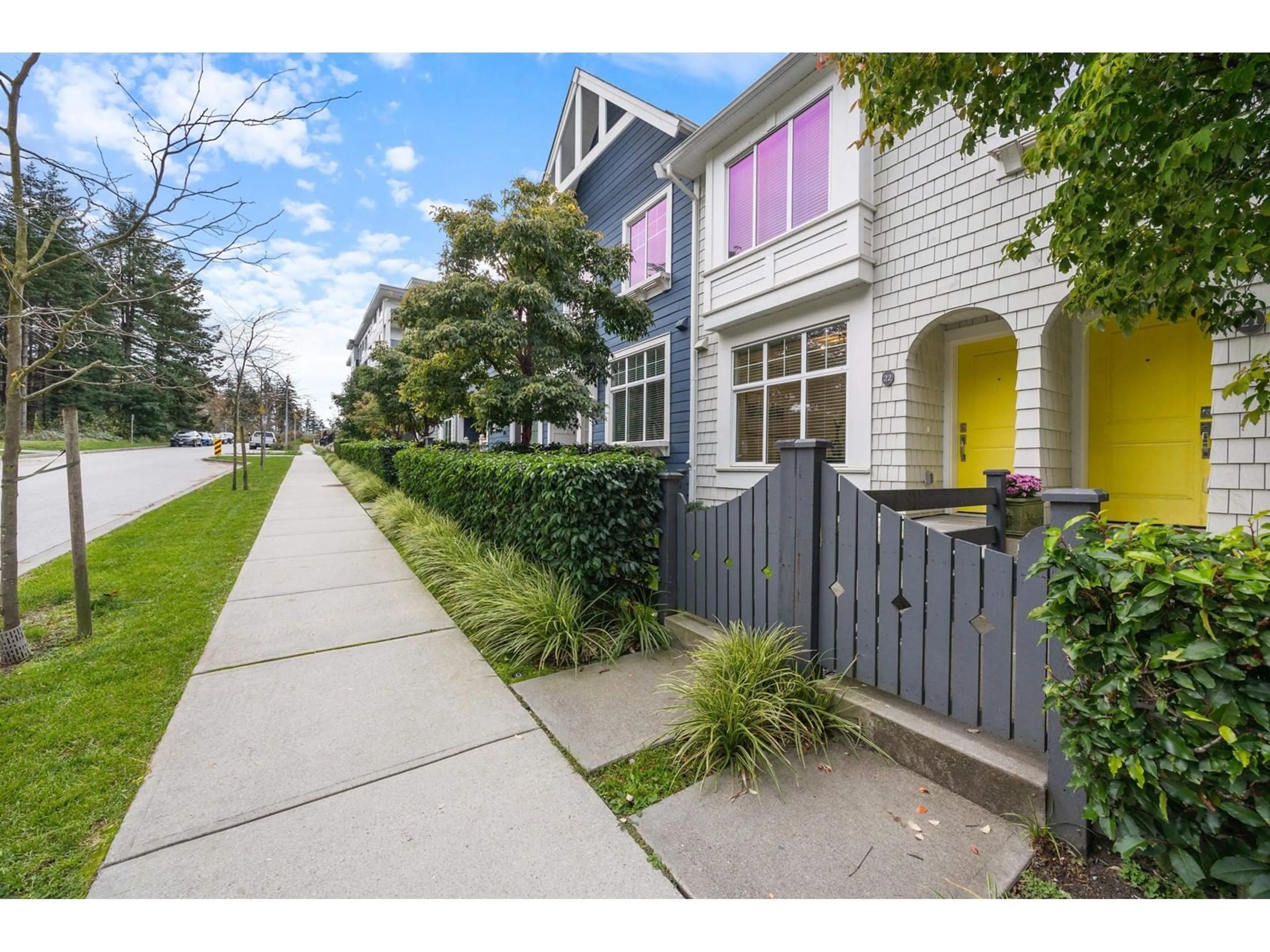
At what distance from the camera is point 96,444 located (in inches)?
1101

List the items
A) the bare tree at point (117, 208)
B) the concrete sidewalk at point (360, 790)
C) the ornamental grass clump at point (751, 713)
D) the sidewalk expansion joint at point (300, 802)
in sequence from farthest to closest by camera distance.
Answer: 1. the bare tree at point (117, 208)
2. the ornamental grass clump at point (751, 713)
3. the sidewalk expansion joint at point (300, 802)
4. the concrete sidewalk at point (360, 790)

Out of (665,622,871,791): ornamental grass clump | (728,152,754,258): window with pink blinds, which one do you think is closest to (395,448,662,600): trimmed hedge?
(665,622,871,791): ornamental grass clump

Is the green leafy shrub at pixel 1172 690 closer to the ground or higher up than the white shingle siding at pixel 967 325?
closer to the ground

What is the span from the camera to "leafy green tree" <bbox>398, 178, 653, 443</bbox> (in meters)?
6.95

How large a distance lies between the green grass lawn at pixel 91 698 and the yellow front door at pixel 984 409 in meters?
7.22

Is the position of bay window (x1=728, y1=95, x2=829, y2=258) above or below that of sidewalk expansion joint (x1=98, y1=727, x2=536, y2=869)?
above

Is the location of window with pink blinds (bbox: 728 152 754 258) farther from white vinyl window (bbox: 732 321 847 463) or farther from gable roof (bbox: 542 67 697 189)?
gable roof (bbox: 542 67 697 189)

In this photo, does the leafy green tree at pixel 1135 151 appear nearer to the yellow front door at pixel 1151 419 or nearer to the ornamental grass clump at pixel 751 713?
the yellow front door at pixel 1151 419

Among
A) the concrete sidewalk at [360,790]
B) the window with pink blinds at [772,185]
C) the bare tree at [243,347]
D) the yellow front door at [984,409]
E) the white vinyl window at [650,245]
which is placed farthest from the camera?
the bare tree at [243,347]

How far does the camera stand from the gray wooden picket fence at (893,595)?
1.96 meters

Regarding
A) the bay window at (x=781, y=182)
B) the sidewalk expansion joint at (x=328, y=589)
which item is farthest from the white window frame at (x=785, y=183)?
the sidewalk expansion joint at (x=328, y=589)

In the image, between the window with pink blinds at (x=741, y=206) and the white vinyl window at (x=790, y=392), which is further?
the window with pink blinds at (x=741, y=206)

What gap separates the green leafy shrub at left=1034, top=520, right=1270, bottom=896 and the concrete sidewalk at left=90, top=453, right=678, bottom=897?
1393 millimetres
